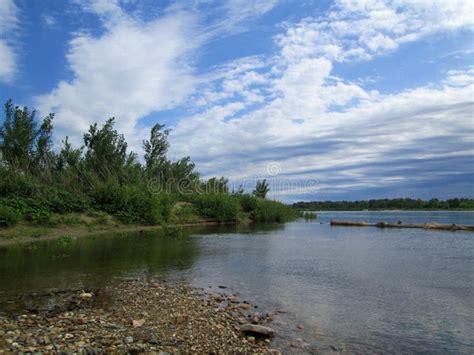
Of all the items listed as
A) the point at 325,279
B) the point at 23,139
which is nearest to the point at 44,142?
the point at 23,139

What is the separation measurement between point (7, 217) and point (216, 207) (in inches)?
1280

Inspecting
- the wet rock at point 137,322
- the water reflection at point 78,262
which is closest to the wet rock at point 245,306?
the wet rock at point 137,322

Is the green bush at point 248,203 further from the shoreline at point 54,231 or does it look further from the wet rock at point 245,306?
the wet rock at point 245,306

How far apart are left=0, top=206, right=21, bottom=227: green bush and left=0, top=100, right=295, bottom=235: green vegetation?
0.06m

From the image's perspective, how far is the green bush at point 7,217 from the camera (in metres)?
25.4

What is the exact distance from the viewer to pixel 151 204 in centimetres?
4150

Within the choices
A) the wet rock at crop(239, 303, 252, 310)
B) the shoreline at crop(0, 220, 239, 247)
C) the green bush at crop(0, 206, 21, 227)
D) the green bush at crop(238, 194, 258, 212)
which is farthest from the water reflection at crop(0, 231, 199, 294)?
the green bush at crop(238, 194, 258, 212)

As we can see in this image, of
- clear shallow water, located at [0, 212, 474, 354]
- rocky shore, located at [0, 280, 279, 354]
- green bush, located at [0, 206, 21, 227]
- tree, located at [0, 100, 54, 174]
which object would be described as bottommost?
clear shallow water, located at [0, 212, 474, 354]

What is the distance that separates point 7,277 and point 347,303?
1186cm

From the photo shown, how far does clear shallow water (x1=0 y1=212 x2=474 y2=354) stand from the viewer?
8.17m

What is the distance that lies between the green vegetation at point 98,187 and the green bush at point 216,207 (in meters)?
0.15

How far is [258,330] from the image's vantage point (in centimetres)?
777

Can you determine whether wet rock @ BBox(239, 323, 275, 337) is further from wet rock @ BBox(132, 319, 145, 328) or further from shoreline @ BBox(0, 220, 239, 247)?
shoreline @ BBox(0, 220, 239, 247)

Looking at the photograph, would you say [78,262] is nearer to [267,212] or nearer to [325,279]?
[325,279]
